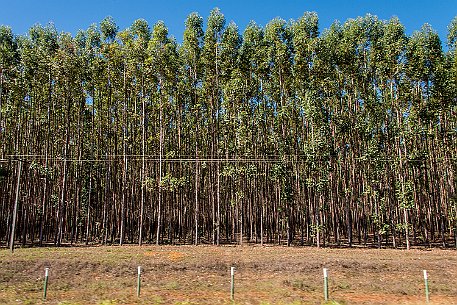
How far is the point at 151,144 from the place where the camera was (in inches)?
1416

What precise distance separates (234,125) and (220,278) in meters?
16.9

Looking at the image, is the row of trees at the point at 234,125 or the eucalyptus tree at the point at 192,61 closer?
the row of trees at the point at 234,125

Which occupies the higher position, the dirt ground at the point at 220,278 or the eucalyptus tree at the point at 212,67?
the eucalyptus tree at the point at 212,67

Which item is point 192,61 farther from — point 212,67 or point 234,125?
point 234,125

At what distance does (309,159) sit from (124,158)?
15444 mm

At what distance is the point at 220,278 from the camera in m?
18.5

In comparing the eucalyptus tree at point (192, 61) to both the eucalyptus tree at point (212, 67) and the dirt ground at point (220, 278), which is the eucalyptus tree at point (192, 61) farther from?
the dirt ground at point (220, 278)

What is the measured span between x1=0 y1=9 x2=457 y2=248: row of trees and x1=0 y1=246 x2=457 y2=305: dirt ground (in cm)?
878

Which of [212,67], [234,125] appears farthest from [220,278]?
[212,67]

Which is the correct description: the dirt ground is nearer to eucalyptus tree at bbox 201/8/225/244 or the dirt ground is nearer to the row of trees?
the row of trees

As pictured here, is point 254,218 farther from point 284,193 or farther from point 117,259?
point 117,259

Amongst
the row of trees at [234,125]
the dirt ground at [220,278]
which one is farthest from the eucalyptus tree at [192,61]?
the dirt ground at [220,278]

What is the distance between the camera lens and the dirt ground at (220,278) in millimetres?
14383

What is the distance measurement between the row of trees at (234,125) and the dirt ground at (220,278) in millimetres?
8779
